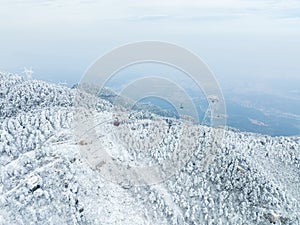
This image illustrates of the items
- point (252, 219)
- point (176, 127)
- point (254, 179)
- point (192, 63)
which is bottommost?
point (252, 219)

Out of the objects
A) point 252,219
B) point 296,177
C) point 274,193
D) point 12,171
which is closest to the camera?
point 12,171

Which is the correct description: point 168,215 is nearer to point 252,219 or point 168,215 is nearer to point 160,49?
point 252,219

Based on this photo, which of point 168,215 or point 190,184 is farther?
point 190,184

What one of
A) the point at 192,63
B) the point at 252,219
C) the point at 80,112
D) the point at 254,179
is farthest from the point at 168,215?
the point at 80,112

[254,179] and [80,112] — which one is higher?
[80,112]

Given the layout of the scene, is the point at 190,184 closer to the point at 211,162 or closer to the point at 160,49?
the point at 211,162

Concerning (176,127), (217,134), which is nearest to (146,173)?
(176,127)

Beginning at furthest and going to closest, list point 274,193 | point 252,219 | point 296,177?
point 296,177, point 274,193, point 252,219
